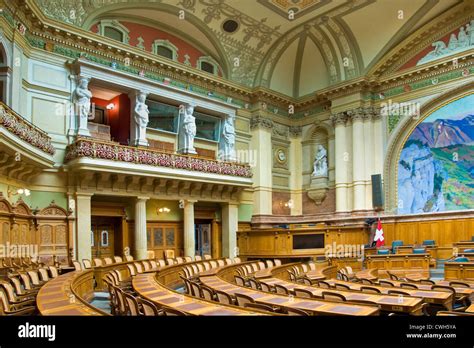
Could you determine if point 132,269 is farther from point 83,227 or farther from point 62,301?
point 62,301

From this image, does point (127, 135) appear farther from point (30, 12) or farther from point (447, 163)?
point (447, 163)

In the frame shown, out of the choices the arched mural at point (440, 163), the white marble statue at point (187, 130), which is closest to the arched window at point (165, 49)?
the white marble statue at point (187, 130)

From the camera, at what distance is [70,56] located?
16.1 meters

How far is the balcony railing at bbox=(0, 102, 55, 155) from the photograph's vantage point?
432 inches

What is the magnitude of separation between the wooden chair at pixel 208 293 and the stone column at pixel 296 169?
16.1 metres

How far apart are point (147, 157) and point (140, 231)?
2912 millimetres

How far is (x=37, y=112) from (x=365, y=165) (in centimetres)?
1436

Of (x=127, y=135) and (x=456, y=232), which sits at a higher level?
(x=127, y=135)

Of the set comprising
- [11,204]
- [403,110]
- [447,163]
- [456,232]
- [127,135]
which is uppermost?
[403,110]

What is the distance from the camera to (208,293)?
7.30 meters

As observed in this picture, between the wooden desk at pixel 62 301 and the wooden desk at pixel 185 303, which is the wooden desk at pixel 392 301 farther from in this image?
the wooden desk at pixel 62 301

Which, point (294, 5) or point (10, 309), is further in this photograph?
point (294, 5)

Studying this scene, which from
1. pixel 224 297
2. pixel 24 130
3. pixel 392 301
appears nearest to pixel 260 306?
pixel 224 297
